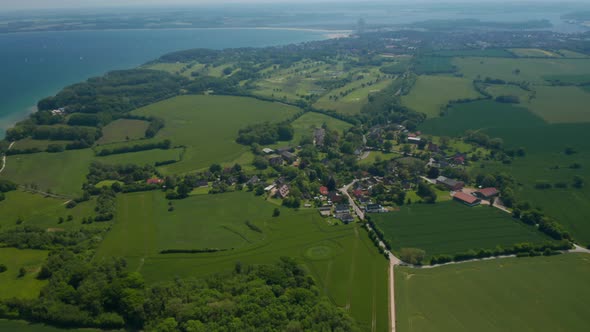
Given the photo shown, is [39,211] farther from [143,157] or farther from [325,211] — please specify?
[325,211]

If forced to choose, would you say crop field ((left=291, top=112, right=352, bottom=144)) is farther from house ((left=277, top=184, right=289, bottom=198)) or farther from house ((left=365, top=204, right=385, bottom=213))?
house ((left=365, top=204, right=385, bottom=213))

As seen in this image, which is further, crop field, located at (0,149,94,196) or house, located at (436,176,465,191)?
crop field, located at (0,149,94,196)

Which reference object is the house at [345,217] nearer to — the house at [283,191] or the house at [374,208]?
the house at [374,208]

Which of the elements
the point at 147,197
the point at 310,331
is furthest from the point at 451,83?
the point at 310,331

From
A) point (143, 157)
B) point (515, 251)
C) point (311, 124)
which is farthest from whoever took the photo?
point (311, 124)

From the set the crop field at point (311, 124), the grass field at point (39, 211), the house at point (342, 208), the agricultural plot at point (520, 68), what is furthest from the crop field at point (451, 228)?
the agricultural plot at point (520, 68)

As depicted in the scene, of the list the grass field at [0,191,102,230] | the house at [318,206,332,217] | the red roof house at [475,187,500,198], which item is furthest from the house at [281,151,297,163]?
the grass field at [0,191,102,230]

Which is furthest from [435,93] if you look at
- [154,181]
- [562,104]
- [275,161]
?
[154,181]
